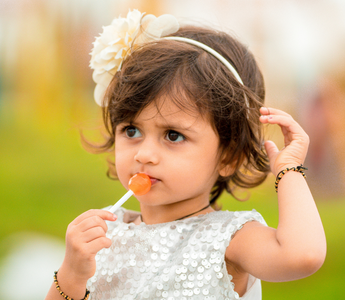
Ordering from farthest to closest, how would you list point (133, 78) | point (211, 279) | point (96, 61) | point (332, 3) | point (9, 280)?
point (332, 3) → point (9, 280) → point (96, 61) → point (133, 78) → point (211, 279)

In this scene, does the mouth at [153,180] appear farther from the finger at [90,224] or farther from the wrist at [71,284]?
the wrist at [71,284]

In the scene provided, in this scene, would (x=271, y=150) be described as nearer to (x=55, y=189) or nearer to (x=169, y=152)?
(x=169, y=152)

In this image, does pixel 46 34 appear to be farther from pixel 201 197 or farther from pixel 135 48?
pixel 201 197

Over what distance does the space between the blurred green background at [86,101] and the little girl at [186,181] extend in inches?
56.2

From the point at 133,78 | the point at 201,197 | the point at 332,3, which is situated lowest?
the point at 201,197

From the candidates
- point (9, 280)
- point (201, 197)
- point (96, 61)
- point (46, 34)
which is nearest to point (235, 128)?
point (201, 197)

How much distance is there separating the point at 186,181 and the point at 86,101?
2458 millimetres

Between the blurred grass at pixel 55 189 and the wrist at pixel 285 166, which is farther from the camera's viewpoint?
the blurred grass at pixel 55 189

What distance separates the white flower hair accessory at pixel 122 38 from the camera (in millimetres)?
1198

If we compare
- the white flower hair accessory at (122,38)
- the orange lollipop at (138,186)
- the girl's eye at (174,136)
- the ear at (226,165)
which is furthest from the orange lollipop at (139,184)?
the white flower hair accessory at (122,38)

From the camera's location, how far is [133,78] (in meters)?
1.09

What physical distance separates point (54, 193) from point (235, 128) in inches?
91.8

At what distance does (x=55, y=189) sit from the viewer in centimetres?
318

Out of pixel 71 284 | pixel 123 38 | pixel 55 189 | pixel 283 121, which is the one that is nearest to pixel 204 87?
pixel 283 121
